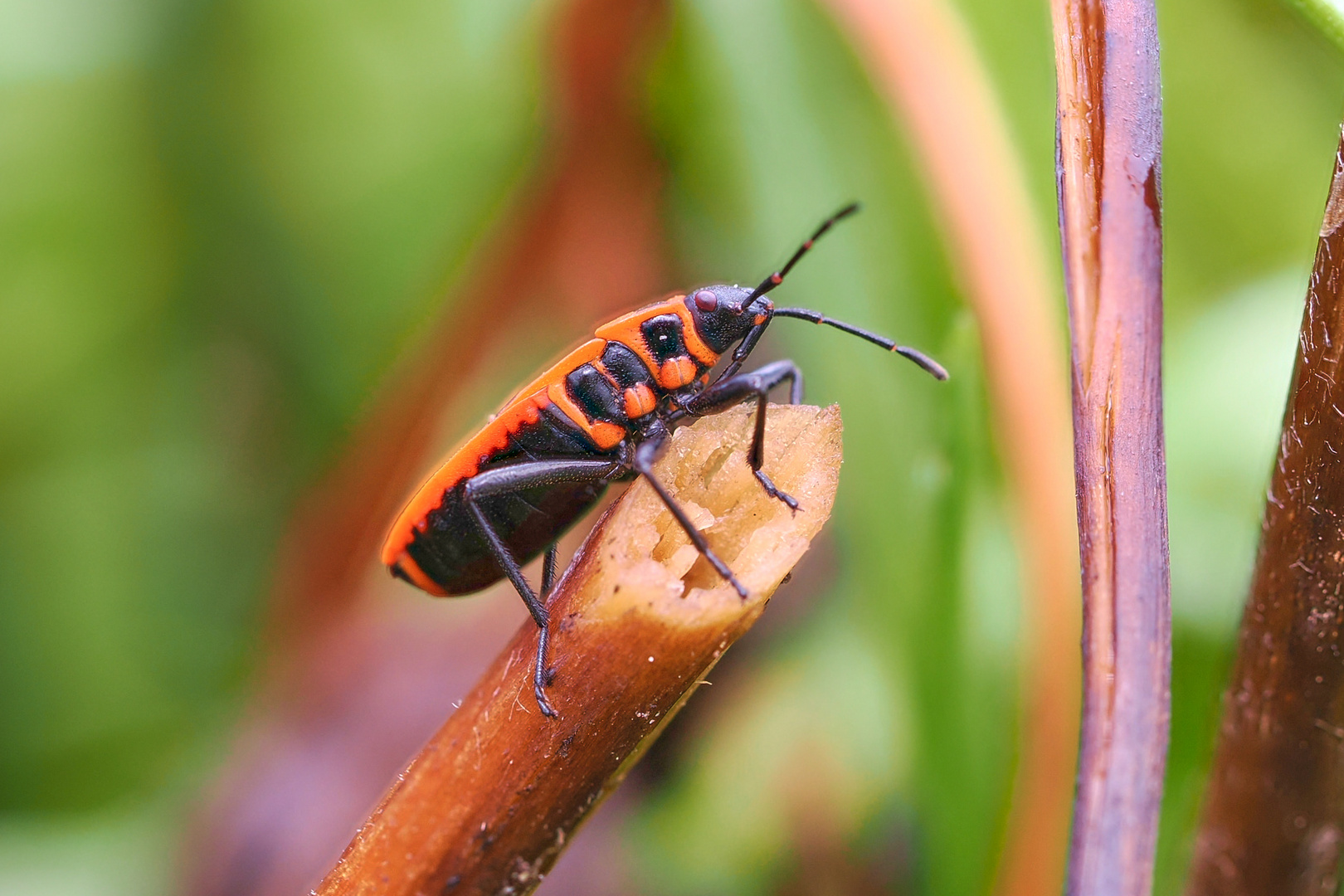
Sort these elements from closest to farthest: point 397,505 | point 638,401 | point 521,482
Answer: point 521,482 → point 638,401 → point 397,505

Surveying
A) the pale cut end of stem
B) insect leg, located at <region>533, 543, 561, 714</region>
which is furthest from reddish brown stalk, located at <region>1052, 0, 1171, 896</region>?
insect leg, located at <region>533, 543, 561, 714</region>

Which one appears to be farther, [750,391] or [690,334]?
[690,334]

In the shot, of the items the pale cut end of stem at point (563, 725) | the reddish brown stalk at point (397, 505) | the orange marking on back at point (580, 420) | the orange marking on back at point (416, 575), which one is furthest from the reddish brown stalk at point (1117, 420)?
the reddish brown stalk at point (397, 505)

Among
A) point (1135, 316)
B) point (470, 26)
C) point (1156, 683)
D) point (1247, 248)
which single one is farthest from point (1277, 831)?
point (470, 26)

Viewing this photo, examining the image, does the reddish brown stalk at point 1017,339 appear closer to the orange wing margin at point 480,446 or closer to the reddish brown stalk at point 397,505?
the reddish brown stalk at point 397,505

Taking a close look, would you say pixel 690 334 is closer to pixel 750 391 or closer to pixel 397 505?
pixel 750 391

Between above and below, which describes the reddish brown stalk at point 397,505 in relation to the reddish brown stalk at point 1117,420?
below

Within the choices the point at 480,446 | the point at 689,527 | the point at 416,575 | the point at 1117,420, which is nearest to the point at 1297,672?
the point at 1117,420
